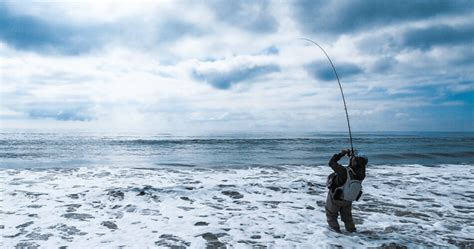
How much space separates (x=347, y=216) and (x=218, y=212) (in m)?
3.12

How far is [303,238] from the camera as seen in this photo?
18.4 feet

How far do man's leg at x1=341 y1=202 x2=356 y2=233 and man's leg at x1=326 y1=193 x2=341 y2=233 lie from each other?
120 millimetres

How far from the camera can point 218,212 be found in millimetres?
7410

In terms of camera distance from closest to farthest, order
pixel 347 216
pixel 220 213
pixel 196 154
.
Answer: pixel 347 216 → pixel 220 213 → pixel 196 154

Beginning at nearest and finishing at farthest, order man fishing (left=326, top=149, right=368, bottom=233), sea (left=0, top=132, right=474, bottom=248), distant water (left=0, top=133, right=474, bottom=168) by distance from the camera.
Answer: man fishing (left=326, top=149, right=368, bottom=233), sea (left=0, top=132, right=474, bottom=248), distant water (left=0, top=133, right=474, bottom=168)

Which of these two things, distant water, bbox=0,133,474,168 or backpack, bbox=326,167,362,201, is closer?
backpack, bbox=326,167,362,201

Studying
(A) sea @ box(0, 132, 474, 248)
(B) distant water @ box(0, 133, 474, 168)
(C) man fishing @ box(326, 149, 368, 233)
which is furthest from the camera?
(B) distant water @ box(0, 133, 474, 168)

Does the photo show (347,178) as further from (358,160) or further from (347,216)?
(347,216)

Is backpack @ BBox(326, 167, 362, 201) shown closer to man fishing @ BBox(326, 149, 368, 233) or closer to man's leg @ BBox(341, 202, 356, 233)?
man fishing @ BBox(326, 149, 368, 233)

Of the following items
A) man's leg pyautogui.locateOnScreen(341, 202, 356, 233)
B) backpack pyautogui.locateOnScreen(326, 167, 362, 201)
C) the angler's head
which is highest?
the angler's head

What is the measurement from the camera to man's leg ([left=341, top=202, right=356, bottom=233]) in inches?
215

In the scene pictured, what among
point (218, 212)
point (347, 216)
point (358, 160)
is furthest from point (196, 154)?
point (358, 160)

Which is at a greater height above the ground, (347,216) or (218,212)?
(347,216)

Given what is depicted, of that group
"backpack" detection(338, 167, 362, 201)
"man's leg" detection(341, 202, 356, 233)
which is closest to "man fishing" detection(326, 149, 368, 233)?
"backpack" detection(338, 167, 362, 201)
